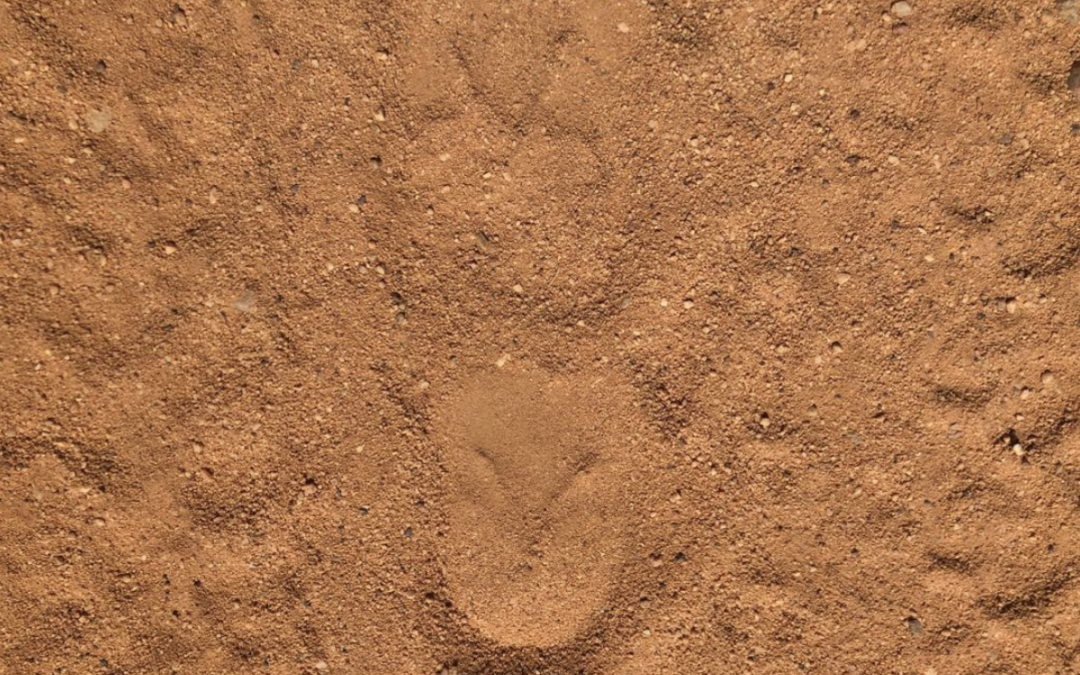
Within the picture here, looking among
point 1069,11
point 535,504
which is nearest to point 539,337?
point 535,504

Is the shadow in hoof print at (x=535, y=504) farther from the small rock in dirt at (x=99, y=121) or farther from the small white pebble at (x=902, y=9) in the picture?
the small white pebble at (x=902, y=9)

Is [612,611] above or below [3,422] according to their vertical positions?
below

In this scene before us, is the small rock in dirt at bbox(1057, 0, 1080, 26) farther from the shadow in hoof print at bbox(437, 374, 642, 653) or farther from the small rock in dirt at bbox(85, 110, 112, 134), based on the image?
the small rock in dirt at bbox(85, 110, 112, 134)

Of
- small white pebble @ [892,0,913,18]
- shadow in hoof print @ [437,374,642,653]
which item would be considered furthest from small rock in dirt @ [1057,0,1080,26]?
shadow in hoof print @ [437,374,642,653]

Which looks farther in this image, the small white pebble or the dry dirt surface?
the small white pebble

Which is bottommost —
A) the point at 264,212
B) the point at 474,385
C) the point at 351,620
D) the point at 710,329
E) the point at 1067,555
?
the point at 351,620

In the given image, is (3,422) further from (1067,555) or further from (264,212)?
(1067,555)

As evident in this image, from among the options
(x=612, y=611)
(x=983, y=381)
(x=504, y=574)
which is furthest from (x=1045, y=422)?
(x=504, y=574)

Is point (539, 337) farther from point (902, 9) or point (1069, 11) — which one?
point (1069, 11)
